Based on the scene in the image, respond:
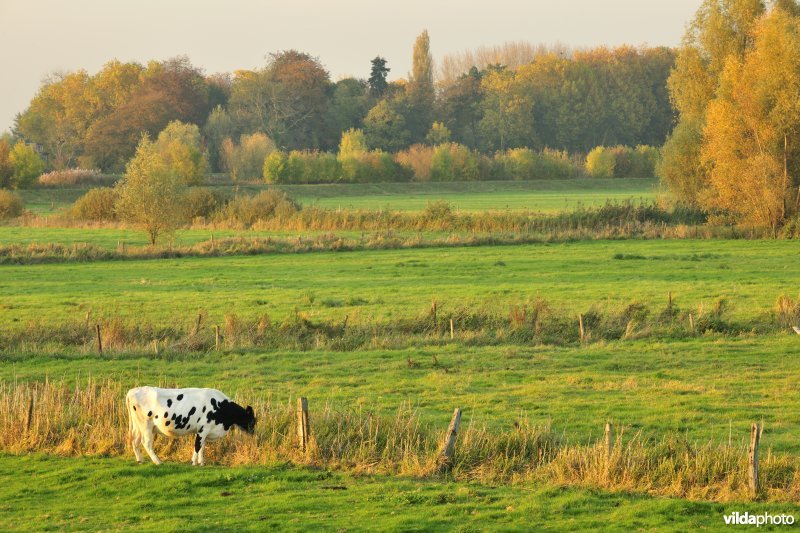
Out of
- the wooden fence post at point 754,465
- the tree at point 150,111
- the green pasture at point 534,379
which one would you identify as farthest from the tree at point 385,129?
the wooden fence post at point 754,465

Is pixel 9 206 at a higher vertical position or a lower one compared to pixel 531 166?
lower

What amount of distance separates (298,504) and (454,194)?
108 metres

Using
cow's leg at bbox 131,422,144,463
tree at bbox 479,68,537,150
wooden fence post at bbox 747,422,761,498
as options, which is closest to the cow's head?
cow's leg at bbox 131,422,144,463

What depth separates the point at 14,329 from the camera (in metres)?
28.2

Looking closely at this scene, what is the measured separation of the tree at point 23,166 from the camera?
331ft

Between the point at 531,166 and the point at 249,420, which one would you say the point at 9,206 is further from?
the point at 531,166

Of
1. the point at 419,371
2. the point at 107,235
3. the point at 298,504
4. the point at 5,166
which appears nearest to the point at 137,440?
the point at 298,504

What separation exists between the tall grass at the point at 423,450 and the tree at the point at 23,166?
8978cm

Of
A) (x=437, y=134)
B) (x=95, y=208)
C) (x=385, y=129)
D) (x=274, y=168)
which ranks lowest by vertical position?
(x=95, y=208)

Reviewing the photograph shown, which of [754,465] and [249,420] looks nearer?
[754,465]

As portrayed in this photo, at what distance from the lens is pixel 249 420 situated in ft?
51.8

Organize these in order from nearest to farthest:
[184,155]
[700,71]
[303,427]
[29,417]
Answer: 1. [303,427]
2. [29,417]
3. [700,71]
4. [184,155]

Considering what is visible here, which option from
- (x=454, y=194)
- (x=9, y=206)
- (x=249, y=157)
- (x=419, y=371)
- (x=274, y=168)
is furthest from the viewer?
(x=249, y=157)

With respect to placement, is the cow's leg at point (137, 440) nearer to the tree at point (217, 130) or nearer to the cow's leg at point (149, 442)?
the cow's leg at point (149, 442)
